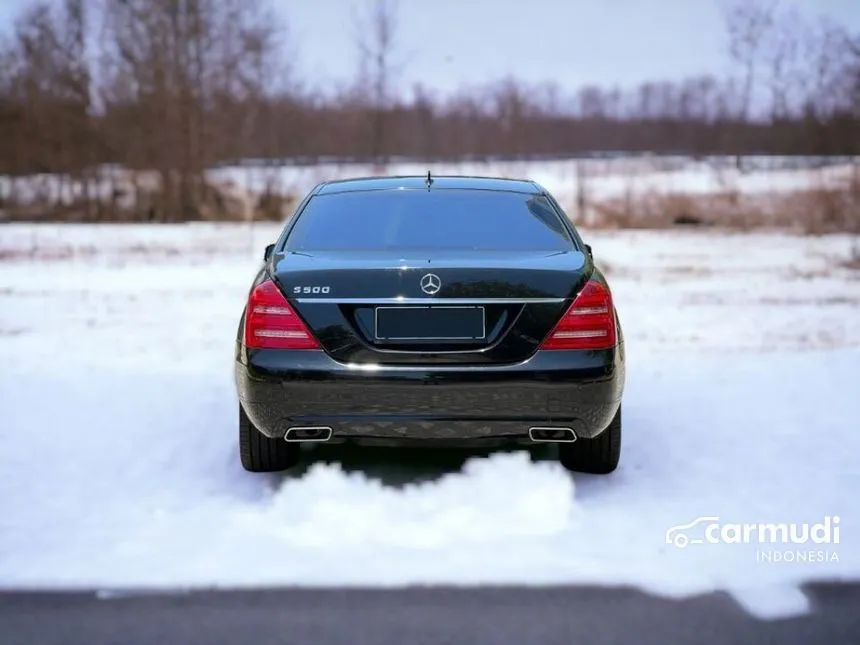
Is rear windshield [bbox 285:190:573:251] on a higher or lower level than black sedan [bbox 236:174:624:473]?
higher

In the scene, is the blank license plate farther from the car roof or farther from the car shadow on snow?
the car roof

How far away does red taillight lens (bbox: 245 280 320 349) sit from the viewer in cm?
447

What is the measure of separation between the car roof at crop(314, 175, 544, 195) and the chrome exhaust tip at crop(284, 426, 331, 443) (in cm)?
159

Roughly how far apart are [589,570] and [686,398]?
365cm

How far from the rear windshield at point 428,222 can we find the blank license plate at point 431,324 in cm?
54

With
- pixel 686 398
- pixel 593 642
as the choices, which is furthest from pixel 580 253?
pixel 686 398

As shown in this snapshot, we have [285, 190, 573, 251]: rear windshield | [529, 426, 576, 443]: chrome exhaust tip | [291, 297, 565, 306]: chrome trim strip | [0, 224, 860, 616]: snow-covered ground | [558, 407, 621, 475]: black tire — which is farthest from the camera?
[558, 407, 621, 475]: black tire

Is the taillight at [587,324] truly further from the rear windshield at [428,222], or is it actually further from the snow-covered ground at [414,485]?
the snow-covered ground at [414,485]

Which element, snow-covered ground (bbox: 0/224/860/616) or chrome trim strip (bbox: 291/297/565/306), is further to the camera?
chrome trim strip (bbox: 291/297/565/306)

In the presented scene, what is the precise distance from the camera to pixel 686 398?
289 inches

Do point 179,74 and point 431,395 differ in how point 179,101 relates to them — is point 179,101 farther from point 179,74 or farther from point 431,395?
point 431,395

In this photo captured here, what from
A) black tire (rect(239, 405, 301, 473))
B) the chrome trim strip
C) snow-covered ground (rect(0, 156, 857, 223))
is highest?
the chrome trim strip

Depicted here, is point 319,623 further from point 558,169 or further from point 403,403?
point 558,169

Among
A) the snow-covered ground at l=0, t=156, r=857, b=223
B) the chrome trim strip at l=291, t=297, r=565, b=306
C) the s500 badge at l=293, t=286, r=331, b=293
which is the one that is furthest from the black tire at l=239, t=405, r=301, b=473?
the snow-covered ground at l=0, t=156, r=857, b=223
